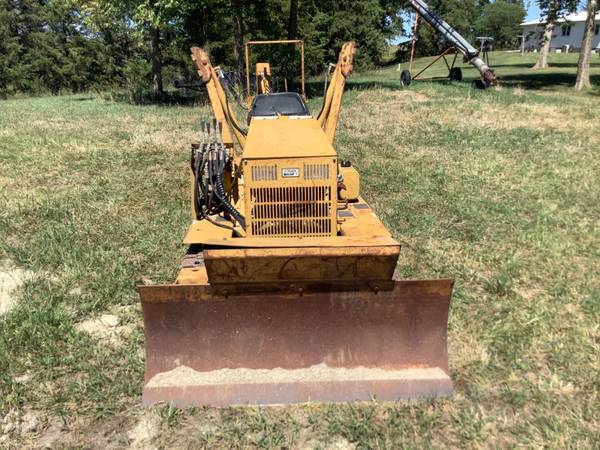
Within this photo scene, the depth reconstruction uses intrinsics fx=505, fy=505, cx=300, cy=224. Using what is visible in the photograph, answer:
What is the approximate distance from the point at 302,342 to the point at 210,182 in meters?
1.57

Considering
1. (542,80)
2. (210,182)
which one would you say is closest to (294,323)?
(210,182)

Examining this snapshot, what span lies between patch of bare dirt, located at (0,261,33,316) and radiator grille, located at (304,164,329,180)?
292 cm

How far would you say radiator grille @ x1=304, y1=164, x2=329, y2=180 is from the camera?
11.3 ft

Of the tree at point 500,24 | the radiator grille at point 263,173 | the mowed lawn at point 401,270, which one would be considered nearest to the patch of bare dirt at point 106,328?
the mowed lawn at point 401,270

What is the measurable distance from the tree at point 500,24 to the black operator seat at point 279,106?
72.6 meters

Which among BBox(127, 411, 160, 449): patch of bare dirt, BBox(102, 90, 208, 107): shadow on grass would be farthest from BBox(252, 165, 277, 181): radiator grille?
BBox(102, 90, 208, 107): shadow on grass

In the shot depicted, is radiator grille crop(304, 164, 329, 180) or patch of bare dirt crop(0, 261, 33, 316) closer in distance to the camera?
radiator grille crop(304, 164, 329, 180)

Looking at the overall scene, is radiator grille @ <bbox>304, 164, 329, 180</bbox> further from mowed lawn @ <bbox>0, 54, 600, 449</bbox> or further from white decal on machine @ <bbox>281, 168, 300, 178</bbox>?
mowed lawn @ <bbox>0, 54, 600, 449</bbox>

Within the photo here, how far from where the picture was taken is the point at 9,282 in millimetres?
4891

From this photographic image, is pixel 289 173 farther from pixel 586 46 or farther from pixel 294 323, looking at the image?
pixel 586 46

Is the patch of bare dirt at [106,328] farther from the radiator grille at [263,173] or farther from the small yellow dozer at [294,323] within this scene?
the radiator grille at [263,173]

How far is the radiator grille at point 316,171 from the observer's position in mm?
3451

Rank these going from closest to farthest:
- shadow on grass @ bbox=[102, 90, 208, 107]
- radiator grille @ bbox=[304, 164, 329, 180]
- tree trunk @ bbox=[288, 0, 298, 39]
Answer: radiator grille @ bbox=[304, 164, 329, 180] → shadow on grass @ bbox=[102, 90, 208, 107] → tree trunk @ bbox=[288, 0, 298, 39]

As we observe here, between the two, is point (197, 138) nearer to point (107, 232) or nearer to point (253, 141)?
point (107, 232)
